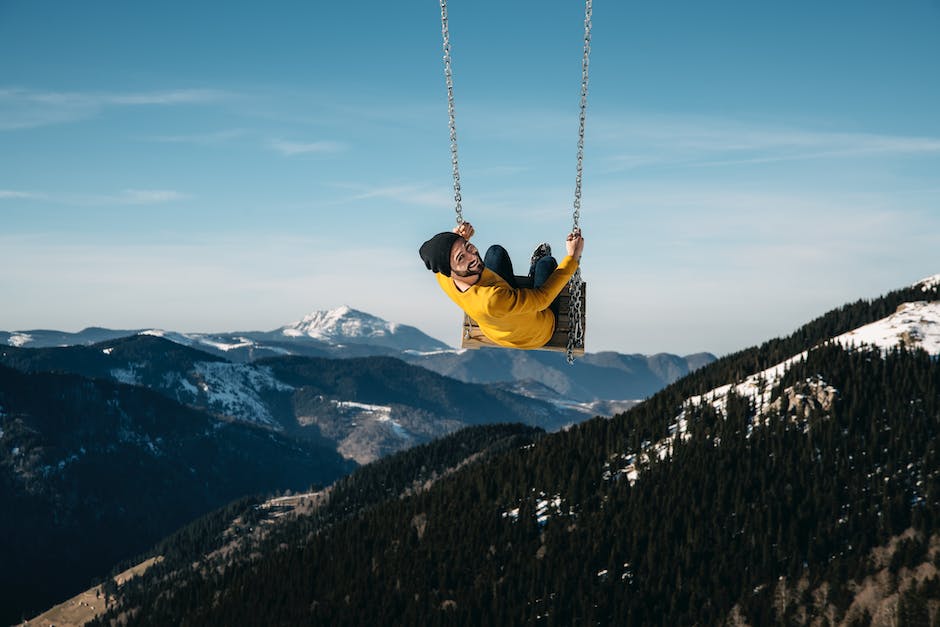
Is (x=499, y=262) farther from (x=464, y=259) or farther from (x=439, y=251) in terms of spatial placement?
(x=439, y=251)

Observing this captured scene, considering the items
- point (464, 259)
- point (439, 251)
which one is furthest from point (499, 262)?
point (439, 251)

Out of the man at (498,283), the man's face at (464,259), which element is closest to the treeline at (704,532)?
the man at (498,283)

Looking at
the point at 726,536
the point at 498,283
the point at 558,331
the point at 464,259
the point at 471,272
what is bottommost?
the point at 726,536

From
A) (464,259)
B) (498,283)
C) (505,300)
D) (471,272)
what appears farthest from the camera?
(498,283)

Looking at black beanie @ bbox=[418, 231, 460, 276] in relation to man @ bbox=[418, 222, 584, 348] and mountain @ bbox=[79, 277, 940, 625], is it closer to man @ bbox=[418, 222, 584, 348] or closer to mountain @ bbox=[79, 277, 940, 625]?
man @ bbox=[418, 222, 584, 348]

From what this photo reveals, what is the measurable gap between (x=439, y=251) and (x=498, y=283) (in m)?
2.47

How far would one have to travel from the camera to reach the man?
26.0 metres

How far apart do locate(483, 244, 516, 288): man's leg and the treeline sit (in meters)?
139

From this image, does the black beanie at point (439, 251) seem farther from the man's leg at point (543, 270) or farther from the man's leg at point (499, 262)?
the man's leg at point (543, 270)

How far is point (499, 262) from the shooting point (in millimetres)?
28422

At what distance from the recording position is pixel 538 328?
29.5 m

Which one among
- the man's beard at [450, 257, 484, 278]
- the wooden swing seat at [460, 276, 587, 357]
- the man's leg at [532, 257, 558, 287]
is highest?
the man's leg at [532, 257, 558, 287]

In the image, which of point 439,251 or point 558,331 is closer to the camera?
point 439,251

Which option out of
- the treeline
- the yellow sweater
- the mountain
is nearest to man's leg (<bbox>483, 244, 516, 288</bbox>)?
the yellow sweater
